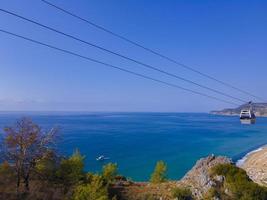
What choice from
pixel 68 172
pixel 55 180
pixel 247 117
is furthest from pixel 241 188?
pixel 55 180

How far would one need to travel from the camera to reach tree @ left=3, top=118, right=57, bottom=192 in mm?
30703

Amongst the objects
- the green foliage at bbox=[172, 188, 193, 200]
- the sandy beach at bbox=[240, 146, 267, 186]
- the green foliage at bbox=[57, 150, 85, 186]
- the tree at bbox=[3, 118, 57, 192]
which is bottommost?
the sandy beach at bbox=[240, 146, 267, 186]

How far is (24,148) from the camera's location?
30.7 metres

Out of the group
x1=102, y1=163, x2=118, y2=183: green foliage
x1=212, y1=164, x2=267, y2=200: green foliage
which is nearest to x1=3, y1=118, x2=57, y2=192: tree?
x1=102, y1=163, x2=118, y2=183: green foliage

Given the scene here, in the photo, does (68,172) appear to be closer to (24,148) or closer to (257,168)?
(24,148)

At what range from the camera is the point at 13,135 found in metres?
30.9

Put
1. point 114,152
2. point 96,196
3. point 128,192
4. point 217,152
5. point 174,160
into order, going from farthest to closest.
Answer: point 217,152
point 114,152
point 174,160
point 128,192
point 96,196

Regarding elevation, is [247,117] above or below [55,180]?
above

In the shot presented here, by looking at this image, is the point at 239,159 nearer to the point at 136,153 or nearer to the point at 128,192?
the point at 136,153

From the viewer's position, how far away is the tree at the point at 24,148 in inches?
1209

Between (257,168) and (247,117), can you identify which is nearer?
(247,117)

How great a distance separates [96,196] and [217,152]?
89034 millimetres

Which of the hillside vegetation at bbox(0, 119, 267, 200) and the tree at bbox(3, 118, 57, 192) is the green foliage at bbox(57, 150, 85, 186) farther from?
the tree at bbox(3, 118, 57, 192)

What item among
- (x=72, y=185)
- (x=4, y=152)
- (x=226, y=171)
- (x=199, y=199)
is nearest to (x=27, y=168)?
(x=4, y=152)
